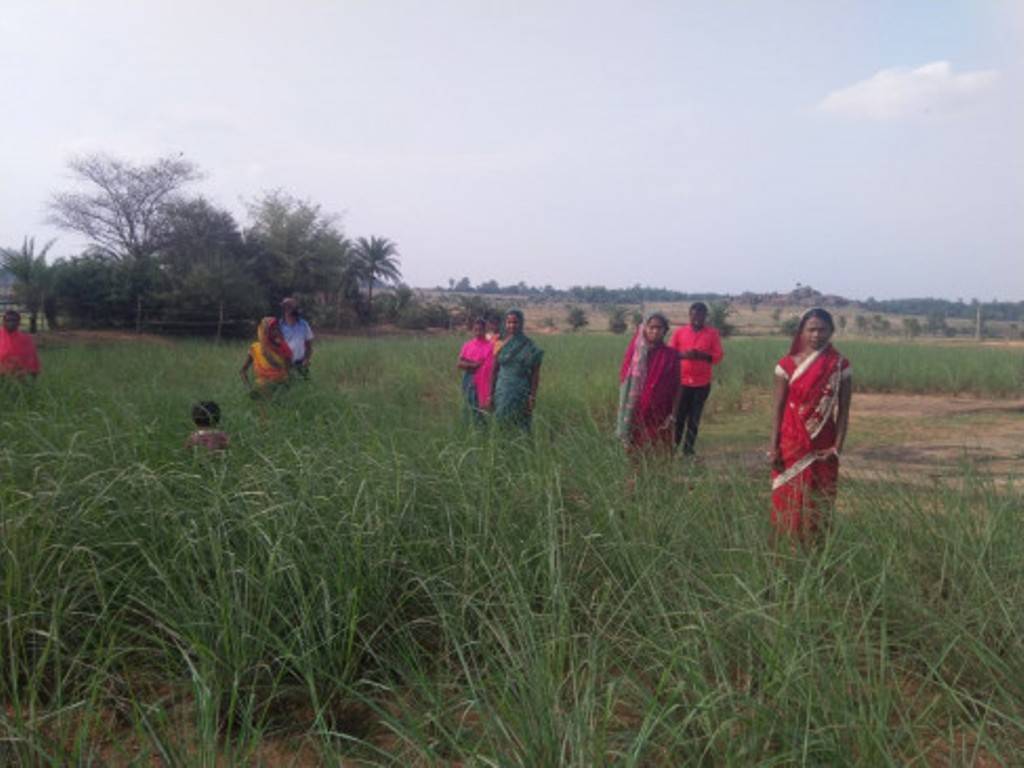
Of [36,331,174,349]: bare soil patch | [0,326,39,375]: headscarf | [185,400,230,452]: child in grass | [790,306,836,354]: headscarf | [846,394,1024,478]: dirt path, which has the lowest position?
[846,394,1024,478]: dirt path

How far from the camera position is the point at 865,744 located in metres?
1.78

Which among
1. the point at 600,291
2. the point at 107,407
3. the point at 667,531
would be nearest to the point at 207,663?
the point at 667,531

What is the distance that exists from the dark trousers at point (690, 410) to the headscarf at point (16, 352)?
512cm

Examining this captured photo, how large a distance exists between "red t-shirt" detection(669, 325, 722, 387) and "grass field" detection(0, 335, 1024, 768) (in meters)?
2.84

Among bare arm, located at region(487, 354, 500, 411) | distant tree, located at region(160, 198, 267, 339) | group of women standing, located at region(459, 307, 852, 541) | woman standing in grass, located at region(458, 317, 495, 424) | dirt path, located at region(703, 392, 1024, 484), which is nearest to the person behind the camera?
group of women standing, located at region(459, 307, 852, 541)

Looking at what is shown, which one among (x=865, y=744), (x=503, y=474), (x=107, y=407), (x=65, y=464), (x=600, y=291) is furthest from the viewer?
(x=600, y=291)

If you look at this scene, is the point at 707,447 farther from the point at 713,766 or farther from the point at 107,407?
the point at 713,766

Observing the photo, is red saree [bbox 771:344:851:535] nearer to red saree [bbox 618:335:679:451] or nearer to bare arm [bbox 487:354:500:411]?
red saree [bbox 618:335:679:451]

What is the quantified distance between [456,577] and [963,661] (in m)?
1.55

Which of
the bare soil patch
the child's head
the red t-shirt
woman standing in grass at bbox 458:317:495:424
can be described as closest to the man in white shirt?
woman standing in grass at bbox 458:317:495:424

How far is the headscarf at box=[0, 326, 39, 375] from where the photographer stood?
6.21 m

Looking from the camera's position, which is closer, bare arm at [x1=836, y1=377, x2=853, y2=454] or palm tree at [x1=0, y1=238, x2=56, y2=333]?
bare arm at [x1=836, y1=377, x2=853, y2=454]

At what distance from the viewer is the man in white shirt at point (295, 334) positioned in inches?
258

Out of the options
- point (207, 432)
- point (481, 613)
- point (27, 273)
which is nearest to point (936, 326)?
point (27, 273)
